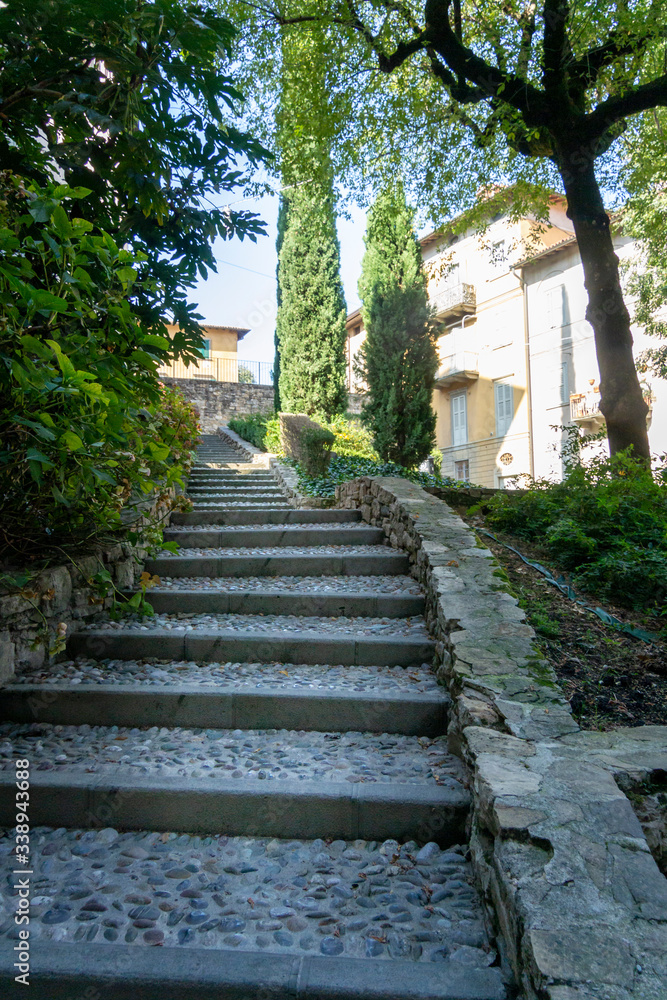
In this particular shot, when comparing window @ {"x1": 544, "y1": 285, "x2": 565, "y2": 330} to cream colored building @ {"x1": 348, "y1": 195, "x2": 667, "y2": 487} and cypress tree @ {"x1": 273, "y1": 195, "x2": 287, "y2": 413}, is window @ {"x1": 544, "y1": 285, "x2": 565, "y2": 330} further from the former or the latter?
cypress tree @ {"x1": 273, "y1": 195, "x2": 287, "y2": 413}

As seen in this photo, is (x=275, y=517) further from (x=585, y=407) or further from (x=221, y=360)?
(x=221, y=360)

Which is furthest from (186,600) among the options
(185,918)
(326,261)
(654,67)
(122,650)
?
(326,261)

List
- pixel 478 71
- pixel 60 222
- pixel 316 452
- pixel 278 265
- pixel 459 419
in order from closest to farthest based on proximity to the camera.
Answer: pixel 60 222, pixel 478 71, pixel 316 452, pixel 278 265, pixel 459 419

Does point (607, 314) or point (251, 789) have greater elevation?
point (607, 314)

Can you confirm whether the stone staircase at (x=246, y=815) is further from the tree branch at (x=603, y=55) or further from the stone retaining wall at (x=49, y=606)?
the tree branch at (x=603, y=55)

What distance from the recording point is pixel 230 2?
276 inches

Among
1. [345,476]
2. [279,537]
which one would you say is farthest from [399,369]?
[279,537]

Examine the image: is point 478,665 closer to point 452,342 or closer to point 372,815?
point 372,815

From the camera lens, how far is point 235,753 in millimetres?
2326

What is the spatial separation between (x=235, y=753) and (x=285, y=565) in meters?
1.87

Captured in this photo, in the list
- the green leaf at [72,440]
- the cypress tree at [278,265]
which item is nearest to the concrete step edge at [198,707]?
the green leaf at [72,440]

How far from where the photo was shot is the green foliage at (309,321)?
13.0 metres

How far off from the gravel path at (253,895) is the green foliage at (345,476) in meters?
4.89

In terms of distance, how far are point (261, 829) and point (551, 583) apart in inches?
89.6
